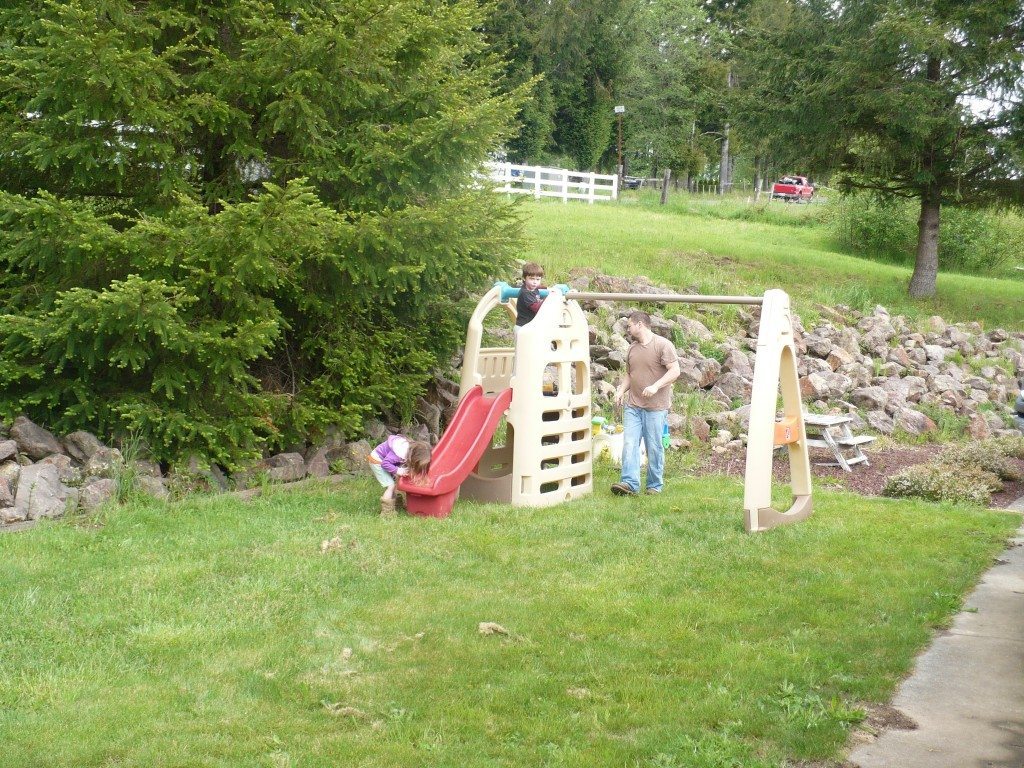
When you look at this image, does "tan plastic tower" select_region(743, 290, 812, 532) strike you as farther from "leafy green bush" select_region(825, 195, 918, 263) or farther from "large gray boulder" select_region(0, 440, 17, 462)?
"leafy green bush" select_region(825, 195, 918, 263)

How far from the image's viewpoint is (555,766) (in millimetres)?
4125

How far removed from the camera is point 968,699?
4816 millimetres

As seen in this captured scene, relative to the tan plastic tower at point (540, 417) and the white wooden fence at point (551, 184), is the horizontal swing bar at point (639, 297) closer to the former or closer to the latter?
the tan plastic tower at point (540, 417)

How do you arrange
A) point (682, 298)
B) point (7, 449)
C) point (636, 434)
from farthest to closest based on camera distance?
point (636, 434) → point (682, 298) → point (7, 449)

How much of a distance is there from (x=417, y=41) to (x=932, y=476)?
20.2 ft

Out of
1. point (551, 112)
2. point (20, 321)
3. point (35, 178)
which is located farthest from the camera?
point (551, 112)

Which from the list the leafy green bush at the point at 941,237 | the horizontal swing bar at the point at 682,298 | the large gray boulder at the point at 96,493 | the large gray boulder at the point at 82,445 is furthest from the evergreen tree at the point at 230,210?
the leafy green bush at the point at 941,237

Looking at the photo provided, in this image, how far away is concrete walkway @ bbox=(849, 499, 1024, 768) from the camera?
13.8 feet

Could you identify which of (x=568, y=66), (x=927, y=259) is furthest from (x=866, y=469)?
(x=568, y=66)

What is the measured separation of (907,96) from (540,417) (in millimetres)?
15022

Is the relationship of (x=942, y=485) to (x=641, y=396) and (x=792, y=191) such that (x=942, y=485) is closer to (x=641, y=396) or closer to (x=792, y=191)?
(x=641, y=396)

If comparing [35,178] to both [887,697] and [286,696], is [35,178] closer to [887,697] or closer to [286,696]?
[286,696]

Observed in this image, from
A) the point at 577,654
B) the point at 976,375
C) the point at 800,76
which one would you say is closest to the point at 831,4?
the point at 800,76

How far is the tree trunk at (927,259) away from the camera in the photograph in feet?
76.5
